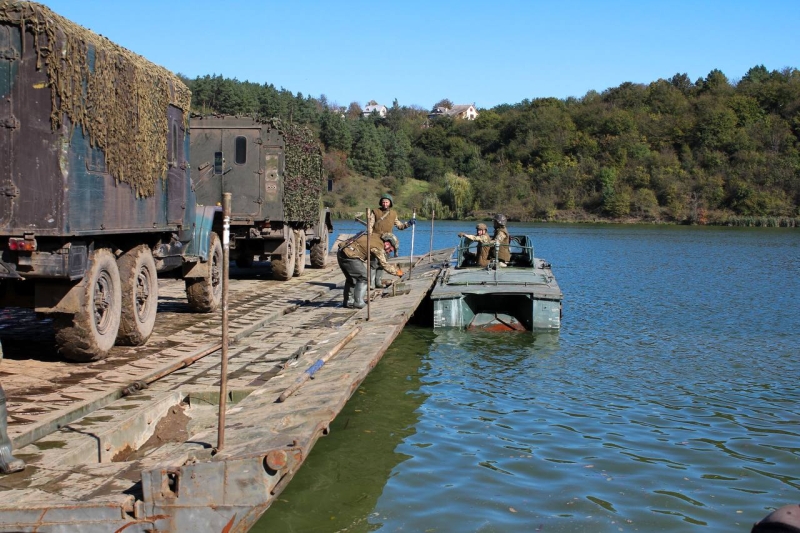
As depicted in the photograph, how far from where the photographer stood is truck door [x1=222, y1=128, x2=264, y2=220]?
20.3 m

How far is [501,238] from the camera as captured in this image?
19.3 meters

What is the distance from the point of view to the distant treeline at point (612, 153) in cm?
9156

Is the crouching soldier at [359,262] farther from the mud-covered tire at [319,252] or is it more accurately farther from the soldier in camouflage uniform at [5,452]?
the mud-covered tire at [319,252]

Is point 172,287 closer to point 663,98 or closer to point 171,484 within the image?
point 171,484

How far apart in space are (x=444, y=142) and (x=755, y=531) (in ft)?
392

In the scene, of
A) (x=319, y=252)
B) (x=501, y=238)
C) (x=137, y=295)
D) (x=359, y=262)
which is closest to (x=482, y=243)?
(x=501, y=238)

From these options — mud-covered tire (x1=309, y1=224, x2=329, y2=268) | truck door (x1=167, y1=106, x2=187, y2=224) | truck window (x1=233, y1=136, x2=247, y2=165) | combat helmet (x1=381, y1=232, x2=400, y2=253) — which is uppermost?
truck window (x1=233, y1=136, x2=247, y2=165)

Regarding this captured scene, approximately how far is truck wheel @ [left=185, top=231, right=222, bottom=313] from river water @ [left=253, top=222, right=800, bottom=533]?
3071 mm

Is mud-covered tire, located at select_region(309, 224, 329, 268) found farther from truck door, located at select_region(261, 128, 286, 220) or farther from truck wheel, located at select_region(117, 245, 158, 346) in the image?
truck wheel, located at select_region(117, 245, 158, 346)

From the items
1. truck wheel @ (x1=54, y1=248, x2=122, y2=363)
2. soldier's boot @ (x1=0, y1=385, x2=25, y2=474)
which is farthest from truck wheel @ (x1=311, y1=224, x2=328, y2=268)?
soldier's boot @ (x1=0, y1=385, x2=25, y2=474)

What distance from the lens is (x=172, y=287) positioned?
1938cm

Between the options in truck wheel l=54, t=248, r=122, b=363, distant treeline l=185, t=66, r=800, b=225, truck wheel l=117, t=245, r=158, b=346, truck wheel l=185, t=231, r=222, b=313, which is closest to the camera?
truck wheel l=54, t=248, r=122, b=363

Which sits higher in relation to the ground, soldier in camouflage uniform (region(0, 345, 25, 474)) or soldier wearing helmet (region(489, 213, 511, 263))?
soldier wearing helmet (region(489, 213, 511, 263))

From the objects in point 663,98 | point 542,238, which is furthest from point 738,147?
point 542,238
